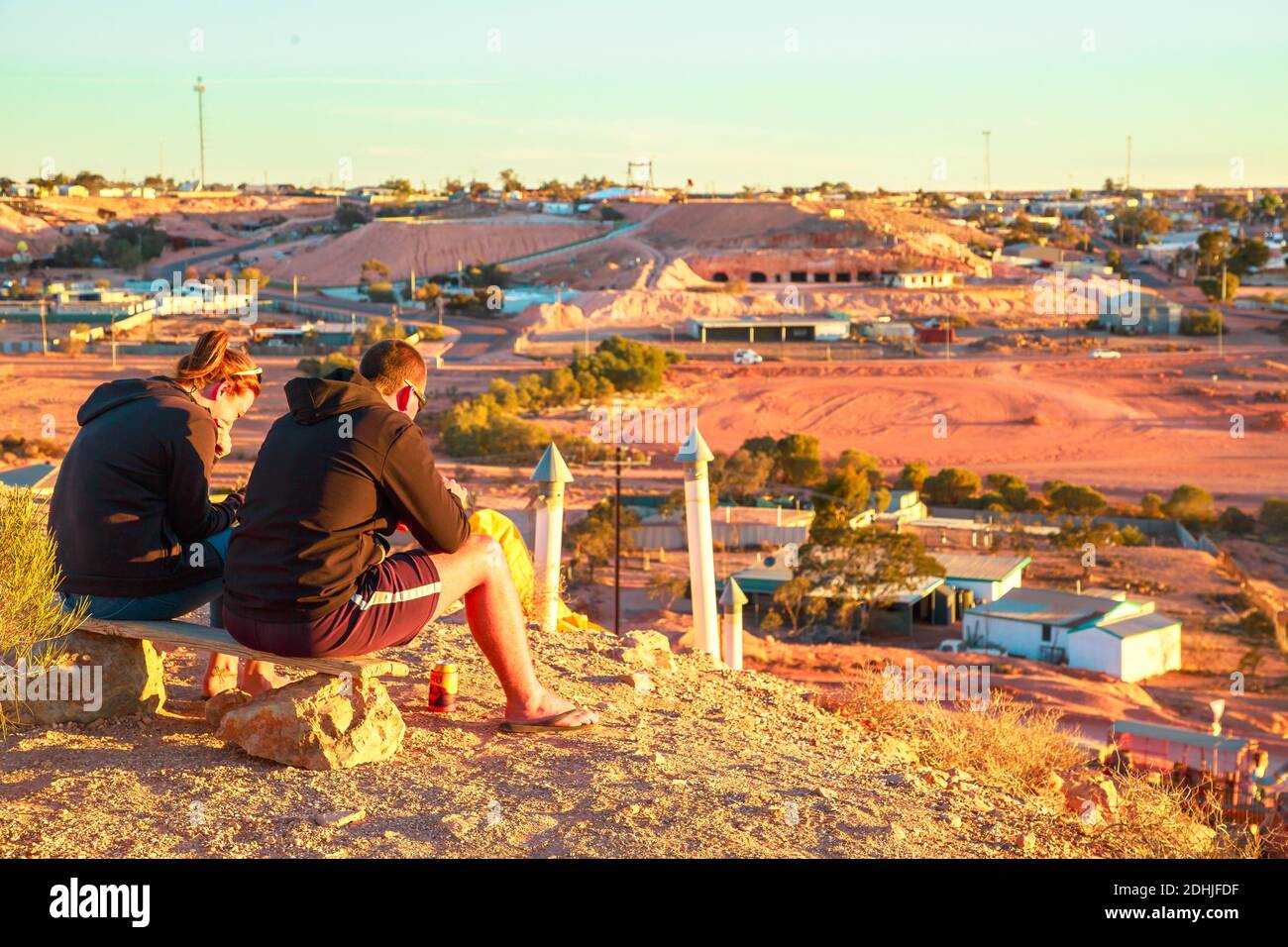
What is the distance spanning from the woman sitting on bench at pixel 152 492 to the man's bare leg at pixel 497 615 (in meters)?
0.77

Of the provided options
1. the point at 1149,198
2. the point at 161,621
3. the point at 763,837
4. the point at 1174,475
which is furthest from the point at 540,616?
the point at 1149,198

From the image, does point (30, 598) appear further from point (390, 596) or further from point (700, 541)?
point (700, 541)

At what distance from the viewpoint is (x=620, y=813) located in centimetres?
392

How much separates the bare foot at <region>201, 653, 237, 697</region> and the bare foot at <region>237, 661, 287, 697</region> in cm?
20

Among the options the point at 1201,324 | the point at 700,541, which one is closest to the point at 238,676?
the point at 700,541

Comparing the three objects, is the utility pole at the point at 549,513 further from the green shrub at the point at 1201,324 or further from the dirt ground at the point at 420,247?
the dirt ground at the point at 420,247

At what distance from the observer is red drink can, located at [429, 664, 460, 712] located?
16.0ft

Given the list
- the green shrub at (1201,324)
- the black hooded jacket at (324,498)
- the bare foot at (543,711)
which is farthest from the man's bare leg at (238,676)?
the green shrub at (1201,324)

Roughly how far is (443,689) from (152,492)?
1.18 meters

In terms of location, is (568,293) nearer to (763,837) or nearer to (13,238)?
(13,238)

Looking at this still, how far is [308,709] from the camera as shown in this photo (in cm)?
412

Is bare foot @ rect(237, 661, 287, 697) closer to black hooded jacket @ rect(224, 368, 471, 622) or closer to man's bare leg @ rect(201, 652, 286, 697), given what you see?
man's bare leg @ rect(201, 652, 286, 697)

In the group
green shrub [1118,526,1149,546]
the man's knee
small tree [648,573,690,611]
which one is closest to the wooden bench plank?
the man's knee

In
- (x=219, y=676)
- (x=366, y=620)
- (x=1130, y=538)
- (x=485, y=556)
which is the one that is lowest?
(x=1130, y=538)
